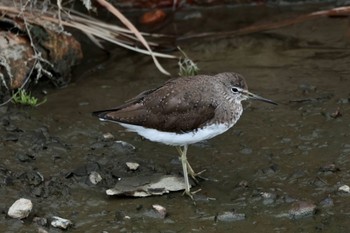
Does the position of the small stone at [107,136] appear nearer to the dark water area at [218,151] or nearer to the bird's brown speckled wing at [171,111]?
the dark water area at [218,151]

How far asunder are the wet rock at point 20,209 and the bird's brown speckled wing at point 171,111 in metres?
0.99

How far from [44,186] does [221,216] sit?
1.52 meters

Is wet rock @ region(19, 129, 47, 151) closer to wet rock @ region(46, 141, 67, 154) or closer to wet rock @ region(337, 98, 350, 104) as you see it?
wet rock @ region(46, 141, 67, 154)

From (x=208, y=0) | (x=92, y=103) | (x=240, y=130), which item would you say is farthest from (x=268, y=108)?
(x=208, y=0)

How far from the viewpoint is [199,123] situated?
5.91 meters

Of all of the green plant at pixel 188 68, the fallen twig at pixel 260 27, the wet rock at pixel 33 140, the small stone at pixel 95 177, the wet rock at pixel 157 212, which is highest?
the fallen twig at pixel 260 27

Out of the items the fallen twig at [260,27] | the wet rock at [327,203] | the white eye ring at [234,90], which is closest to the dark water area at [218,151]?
the wet rock at [327,203]

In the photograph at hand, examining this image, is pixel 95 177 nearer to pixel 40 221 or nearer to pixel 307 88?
pixel 40 221

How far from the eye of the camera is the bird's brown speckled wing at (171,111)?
5926 millimetres

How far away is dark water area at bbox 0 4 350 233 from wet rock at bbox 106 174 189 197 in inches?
2.4

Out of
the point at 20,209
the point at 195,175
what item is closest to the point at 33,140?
the point at 20,209

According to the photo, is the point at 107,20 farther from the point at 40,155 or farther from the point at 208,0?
the point at 40,155


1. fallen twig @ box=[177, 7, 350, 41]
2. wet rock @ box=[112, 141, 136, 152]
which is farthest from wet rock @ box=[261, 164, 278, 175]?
fallen twig @ box=[177, 7, 350, 41]

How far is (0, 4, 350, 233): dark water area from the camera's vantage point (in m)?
5.61
